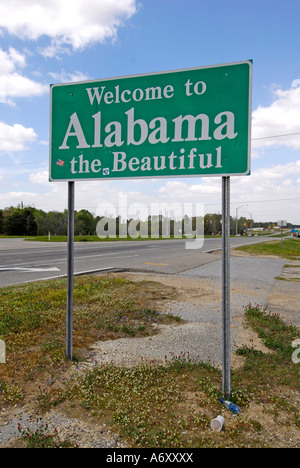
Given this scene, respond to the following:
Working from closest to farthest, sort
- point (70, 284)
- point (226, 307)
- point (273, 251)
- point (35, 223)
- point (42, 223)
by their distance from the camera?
1. point (226, 307)
2. point (70, 284)
3. point (273, 251)
4. point (42, 223)
5. point (35, 223)

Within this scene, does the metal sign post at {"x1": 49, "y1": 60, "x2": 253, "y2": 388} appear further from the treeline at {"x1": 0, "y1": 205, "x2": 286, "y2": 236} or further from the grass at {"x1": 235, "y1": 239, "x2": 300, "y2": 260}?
the treeline at {"x1": 0, "y1": 205, "x2": 286, "y2": 236}

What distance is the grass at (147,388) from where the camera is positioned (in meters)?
2.48

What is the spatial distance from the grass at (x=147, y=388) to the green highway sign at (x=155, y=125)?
6.65ft

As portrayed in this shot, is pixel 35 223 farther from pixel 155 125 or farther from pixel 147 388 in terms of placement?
pixel 147 388

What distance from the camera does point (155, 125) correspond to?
3.48 metres

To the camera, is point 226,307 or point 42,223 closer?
point 226,307

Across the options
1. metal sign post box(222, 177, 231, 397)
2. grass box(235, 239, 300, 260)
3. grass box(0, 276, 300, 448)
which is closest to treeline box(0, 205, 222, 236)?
grass box(235, 239, 300, 260)

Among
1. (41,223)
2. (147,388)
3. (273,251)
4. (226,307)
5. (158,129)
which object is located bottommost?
(273,251)

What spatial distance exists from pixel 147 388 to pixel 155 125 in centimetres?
261

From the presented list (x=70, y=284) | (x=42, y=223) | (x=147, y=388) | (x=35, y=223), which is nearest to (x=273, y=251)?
(x=70, y=284)

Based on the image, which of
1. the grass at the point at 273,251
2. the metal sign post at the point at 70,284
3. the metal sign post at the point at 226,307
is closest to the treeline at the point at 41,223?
the grass at the point at 273,251

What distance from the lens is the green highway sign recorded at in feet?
10.2
